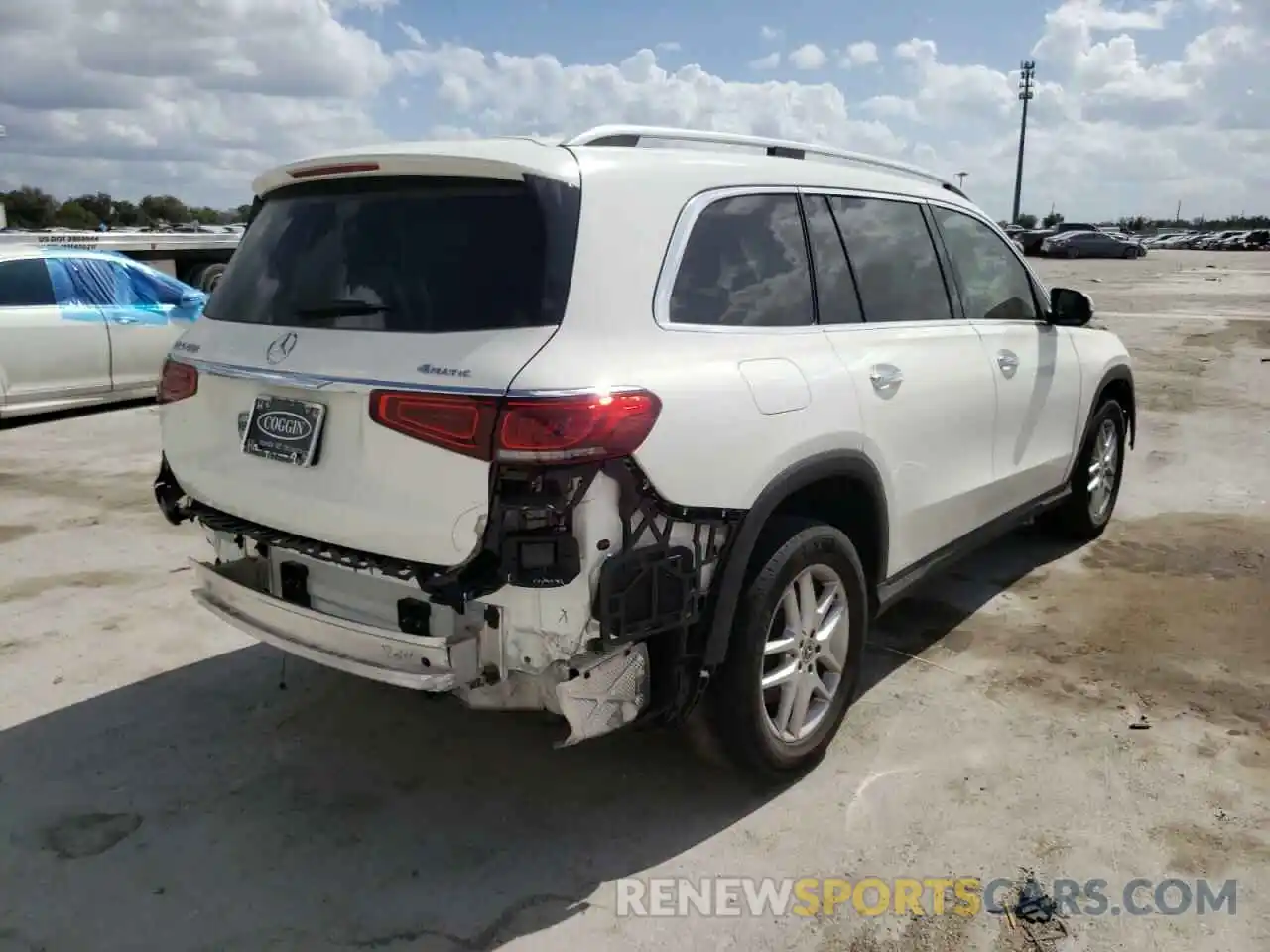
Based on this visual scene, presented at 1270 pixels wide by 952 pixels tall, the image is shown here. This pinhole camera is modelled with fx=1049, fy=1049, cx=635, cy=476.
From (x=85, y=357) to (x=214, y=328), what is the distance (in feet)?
22.9

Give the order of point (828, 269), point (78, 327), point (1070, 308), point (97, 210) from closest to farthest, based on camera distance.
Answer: point (828, 269)
point (1070, 308)
point (78, 327)
point (97, 210)

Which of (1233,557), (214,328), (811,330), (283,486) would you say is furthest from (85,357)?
(1233,557)

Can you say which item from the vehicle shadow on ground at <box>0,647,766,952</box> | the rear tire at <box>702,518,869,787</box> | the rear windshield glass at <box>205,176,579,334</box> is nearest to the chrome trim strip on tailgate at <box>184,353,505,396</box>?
the rear windshield glass at <box>205,176,579,334</box>

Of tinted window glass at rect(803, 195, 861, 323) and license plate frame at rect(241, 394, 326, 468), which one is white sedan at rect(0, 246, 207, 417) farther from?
tinted window glass at rect(803, 195, 861, 323)

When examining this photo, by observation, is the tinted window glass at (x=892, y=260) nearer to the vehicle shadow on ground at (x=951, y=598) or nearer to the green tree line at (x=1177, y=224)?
the vehicle shadow on ground at (x=951, y=598)

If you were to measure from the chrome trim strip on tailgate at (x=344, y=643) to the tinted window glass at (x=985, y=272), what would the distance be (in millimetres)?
2769


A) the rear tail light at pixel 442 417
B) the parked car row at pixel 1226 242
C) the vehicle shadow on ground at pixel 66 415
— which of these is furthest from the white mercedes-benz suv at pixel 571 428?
the parked car row at pixel 1226 242

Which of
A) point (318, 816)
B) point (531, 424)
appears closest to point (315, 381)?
point (531, 424)

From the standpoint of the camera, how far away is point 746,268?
3.25 m

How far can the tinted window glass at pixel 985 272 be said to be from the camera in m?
4.45

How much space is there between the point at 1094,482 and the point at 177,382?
4.72m

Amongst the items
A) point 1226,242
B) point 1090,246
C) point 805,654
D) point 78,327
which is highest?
point 1226,242

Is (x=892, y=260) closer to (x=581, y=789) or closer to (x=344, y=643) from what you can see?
(x=581, y=789)

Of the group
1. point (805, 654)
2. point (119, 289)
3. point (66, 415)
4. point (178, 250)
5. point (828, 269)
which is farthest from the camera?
point (178, 250)
